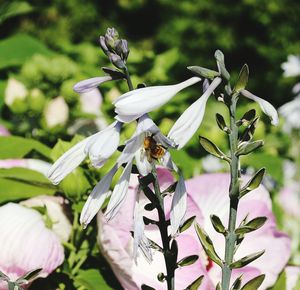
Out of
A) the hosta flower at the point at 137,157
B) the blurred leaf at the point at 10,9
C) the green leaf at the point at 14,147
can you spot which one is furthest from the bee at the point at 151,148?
the blurred leaf at the point at 10,9

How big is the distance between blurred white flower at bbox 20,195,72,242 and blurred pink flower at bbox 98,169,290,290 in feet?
0.18

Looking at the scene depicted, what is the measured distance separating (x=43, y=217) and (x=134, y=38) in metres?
6.36

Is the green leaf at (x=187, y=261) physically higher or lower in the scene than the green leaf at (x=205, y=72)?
lower

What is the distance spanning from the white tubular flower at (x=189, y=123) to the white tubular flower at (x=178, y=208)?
35 millimetres

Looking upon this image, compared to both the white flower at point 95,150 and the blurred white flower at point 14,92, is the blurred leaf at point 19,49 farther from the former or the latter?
the white flower at point 95,150

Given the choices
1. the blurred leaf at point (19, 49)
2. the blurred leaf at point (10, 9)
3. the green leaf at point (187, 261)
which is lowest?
the green leaf at point (187, 261)

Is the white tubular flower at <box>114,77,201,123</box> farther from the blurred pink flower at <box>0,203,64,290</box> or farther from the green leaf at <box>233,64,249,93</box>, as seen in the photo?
the blurred pink flower at <box>0,203,64,290</box>

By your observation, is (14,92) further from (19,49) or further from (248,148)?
(248,148)

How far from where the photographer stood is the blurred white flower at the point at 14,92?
809mm

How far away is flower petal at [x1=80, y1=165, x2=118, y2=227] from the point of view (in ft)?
1.24

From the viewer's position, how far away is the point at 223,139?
0.86m

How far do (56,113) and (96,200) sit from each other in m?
0.39

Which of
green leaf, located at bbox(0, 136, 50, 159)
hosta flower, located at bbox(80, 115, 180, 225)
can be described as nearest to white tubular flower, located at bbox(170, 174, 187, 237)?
hosta flower, located at bbox(80, 115, 180, 225)

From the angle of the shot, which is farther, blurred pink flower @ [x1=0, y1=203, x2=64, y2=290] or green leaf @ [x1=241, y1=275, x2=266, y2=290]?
blurred pink flower @ [x1=0, y1=203, x2=64, y2=290]
